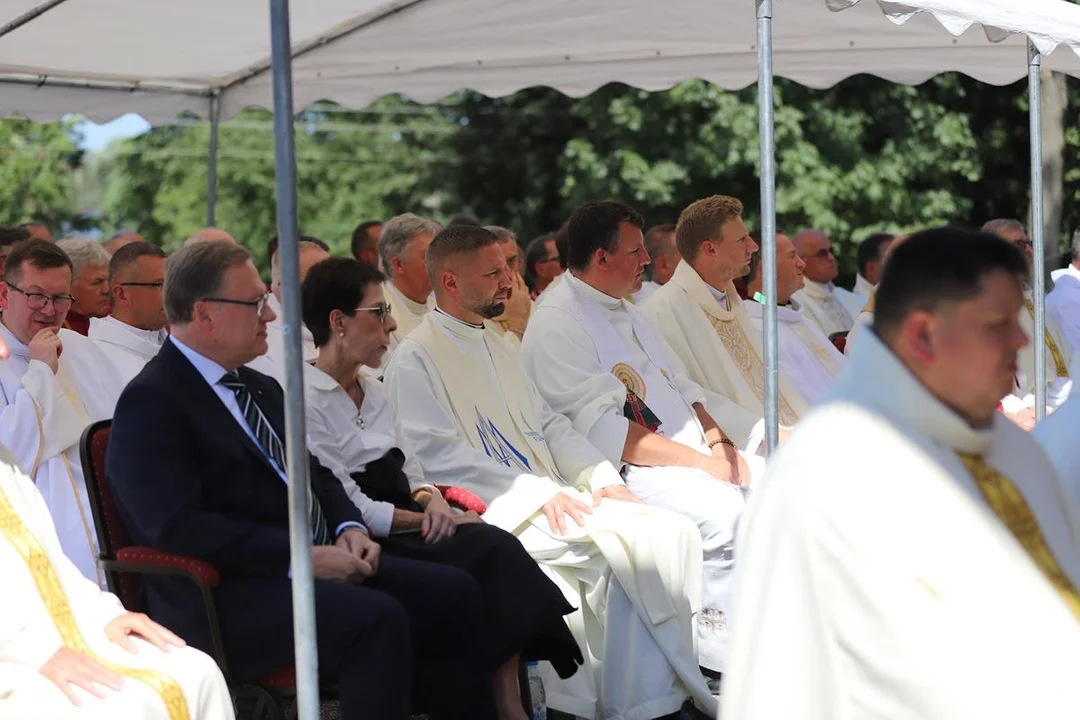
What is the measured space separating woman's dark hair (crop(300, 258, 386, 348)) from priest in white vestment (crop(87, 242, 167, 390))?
1.11m

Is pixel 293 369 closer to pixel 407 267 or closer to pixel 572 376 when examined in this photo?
pixel 572 376

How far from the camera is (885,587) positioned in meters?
2.37

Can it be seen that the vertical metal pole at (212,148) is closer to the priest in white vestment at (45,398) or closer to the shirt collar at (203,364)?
the priest in white vestment at (45,398)

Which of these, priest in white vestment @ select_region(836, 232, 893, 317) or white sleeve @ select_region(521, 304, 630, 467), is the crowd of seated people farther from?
priest in white vestment @ select_region(836, 232, 893, 317)

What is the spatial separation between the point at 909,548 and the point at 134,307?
416cm

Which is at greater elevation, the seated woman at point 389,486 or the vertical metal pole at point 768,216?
the vertical metal pole at point 768,216

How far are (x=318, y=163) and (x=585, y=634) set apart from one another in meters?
25.3

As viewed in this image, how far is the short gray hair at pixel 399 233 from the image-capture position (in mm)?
7332

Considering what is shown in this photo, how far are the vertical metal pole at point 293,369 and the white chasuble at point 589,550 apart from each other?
1800mm

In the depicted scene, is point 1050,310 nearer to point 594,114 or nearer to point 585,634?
point 585,634

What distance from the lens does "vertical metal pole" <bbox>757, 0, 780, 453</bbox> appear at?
491 cm

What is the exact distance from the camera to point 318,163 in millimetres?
29766

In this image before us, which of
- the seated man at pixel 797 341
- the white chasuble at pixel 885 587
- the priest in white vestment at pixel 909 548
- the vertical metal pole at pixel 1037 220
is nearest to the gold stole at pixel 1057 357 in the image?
the seated man at pixel 797 341

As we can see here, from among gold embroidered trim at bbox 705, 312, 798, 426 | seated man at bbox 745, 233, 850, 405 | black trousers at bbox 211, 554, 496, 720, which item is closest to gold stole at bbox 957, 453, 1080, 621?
black trousers at bbox 211, 554, 496, 720
